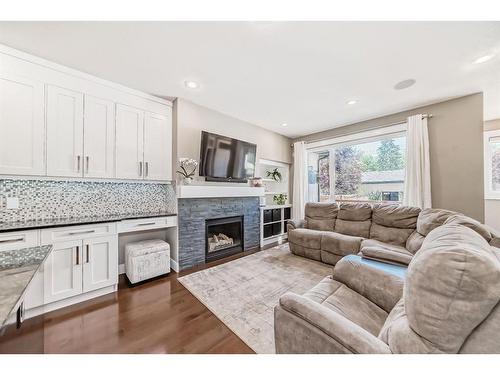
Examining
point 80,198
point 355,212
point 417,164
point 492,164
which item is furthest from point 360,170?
point 80,198

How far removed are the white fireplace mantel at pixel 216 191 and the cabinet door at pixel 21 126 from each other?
1479 millimetres

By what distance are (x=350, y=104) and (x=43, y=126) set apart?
4.02 m

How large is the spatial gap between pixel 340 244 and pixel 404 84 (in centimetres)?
230

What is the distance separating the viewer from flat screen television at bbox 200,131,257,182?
3.07 m

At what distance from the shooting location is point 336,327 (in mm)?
816

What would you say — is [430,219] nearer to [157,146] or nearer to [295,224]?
[295,224]

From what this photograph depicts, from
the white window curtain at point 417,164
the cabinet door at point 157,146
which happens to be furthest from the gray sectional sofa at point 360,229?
the cabinet door at point 157,146

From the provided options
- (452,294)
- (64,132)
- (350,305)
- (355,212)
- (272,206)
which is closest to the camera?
(452,294)

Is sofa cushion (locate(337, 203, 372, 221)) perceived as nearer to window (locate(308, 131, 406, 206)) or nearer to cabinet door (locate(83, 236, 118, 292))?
window (locate(308, 131, 406, 206))

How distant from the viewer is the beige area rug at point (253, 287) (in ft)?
5.28

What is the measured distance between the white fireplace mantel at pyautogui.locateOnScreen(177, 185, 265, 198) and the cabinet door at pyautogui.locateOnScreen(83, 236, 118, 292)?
0.99 metres


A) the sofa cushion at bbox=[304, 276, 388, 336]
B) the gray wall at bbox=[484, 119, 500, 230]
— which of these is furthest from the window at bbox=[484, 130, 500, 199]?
the sofa cushion at bbox=[304, 276, 388, 336]
